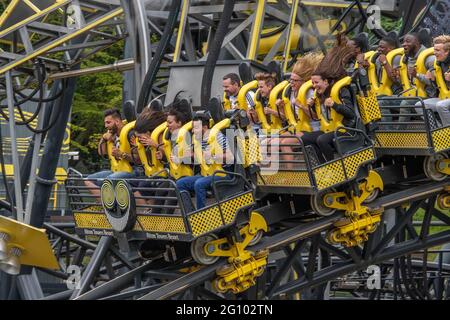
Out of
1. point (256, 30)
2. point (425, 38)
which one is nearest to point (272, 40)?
point (256, 30)

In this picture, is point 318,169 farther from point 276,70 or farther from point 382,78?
point 382,78

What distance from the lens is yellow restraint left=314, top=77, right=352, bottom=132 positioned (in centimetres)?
1324

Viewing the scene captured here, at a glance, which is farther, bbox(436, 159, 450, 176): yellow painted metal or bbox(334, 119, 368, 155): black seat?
bbox(436, 159, 450, 176): yellow painted metal

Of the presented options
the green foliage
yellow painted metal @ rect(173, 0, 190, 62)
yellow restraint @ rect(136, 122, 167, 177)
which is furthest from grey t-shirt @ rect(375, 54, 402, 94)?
the green foliage

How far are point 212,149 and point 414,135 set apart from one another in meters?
2.27

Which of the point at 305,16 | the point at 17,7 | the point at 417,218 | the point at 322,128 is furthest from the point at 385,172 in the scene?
the point at 417,218

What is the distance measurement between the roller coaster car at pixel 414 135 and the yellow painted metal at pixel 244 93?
1.40 meters

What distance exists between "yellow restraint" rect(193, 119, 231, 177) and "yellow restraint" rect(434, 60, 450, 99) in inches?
96.0

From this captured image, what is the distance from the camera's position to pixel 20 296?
737 inches

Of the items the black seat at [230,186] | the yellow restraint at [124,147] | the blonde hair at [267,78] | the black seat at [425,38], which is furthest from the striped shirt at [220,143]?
the black seat at [425,38]

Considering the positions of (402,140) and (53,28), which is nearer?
(402,140)

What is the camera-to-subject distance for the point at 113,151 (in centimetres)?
1409

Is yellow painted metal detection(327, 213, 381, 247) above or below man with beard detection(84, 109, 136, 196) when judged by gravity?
below

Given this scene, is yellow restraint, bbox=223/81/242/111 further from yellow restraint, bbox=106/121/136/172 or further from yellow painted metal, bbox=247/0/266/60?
yellow painted metal, bbox=247/0/266/60
